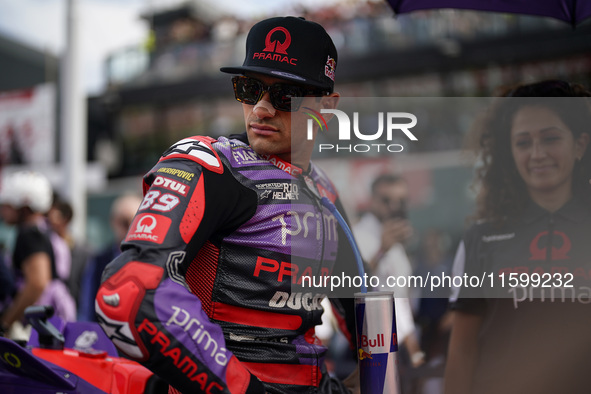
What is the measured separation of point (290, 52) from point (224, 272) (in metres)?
0.70

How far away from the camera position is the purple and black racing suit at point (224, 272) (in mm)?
1575

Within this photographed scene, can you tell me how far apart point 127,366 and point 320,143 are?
0.96 metres

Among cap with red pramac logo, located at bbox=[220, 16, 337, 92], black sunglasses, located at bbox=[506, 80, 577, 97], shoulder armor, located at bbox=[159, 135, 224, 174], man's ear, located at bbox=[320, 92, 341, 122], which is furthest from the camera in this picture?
black sunglasses, located at bbox=[506, 80, 577, 97]

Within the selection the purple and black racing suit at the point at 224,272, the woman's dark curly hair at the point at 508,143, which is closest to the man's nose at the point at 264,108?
the purple and black racing suit at the point at 224,272

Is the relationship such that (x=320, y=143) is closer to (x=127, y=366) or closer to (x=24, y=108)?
(x=127, y=366)

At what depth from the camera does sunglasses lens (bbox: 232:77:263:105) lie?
201cm

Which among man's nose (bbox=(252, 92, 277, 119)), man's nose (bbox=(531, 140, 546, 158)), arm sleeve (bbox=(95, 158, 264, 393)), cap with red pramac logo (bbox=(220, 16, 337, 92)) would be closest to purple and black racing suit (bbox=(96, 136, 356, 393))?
arm sleeve (bbox=(95, 158, 264, 393))

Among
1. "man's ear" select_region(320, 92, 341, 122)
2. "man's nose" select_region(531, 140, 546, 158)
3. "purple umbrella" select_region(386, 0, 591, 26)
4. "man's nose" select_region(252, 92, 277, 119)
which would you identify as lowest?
"man's nose" select_region(531, 140, 546, 158)

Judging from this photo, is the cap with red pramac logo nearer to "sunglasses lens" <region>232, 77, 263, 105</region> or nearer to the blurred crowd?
"sunglasses lens" <region>232, 77, 263, 105</region>

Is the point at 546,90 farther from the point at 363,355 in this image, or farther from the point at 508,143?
the point at 363,355

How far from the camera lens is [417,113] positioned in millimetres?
2111

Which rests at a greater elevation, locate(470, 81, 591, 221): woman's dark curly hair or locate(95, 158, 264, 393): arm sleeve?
locate(470, 81, 591, 221): woman's dark curly hair

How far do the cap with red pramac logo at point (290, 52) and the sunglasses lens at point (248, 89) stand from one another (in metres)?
0.04

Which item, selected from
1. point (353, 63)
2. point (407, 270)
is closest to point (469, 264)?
point (407, 270)
